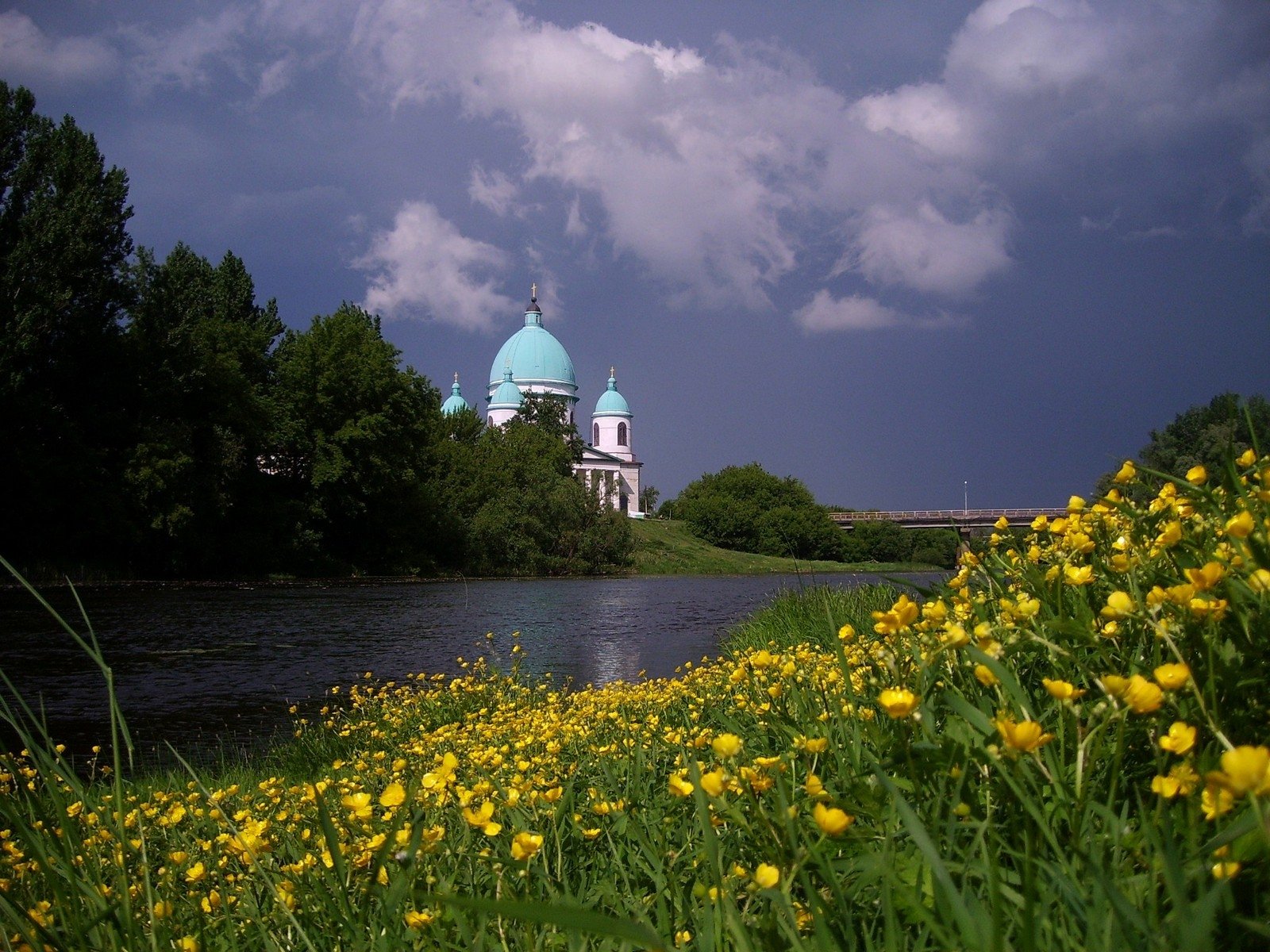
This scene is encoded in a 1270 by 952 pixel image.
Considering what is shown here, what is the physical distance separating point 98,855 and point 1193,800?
249 cm

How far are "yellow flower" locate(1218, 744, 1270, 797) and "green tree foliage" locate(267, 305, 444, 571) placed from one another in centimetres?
3517

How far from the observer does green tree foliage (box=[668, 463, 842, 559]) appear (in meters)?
73.4

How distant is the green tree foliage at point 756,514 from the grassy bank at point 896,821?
60663mm

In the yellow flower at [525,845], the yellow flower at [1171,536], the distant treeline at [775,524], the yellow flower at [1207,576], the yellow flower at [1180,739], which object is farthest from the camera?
the distant treeline at [775,524]

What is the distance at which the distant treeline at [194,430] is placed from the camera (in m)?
25.2

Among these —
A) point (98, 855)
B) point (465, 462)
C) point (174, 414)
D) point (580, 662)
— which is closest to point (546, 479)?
point (465, 462)

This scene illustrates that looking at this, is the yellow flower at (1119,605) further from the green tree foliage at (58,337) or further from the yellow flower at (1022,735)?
the green tree foliage at (58,337)

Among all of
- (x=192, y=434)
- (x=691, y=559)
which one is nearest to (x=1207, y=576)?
(x=192, y=434)

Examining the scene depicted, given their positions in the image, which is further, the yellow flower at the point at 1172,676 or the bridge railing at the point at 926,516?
the bridge railing at the point at 926,516

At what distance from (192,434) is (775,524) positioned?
4901 centimetres

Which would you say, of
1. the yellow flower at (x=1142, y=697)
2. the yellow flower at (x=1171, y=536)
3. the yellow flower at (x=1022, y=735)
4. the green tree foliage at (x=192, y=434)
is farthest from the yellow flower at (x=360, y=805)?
the green tree foliage at (x=192, y=434)

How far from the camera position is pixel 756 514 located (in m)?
80.1

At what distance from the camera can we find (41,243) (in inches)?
991

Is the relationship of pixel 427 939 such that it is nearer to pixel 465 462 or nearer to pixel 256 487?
pixel 256 487
